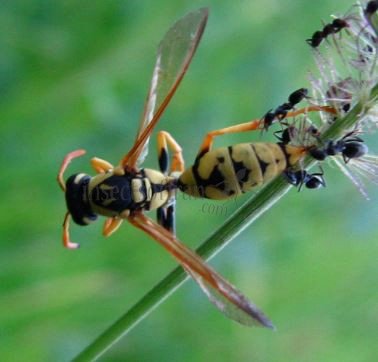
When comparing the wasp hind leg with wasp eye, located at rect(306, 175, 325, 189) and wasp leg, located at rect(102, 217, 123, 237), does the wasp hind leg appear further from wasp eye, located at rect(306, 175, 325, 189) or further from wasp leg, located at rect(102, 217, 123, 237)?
wasp eye, located at rect(306, 175, 325, 189)

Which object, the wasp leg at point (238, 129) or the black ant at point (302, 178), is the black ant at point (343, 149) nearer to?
the black ant at point (302, 178)

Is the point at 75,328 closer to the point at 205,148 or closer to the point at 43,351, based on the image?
the point at 43,351

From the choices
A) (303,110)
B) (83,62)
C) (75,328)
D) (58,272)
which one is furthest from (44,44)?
(303,110)

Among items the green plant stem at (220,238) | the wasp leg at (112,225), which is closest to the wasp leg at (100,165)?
the wasp leg at (112,225)

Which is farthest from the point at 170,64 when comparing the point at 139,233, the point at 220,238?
the point at 139,233

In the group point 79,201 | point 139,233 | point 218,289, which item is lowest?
point 139,233

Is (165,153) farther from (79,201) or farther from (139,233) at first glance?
(139,233)
